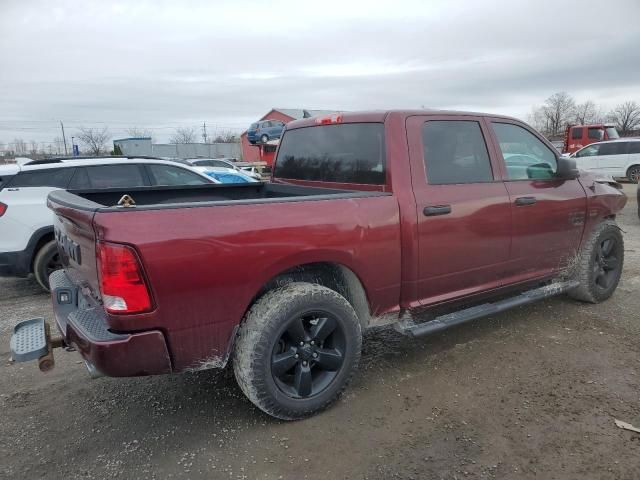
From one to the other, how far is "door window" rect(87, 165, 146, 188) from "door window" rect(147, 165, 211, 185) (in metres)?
0.18

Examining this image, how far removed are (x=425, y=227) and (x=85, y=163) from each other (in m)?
4.69

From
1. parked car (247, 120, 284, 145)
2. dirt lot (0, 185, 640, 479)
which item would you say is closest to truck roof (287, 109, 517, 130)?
dirt lot (0, 185, 640, 479)

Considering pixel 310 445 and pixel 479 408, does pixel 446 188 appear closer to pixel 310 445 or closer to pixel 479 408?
pixel 479 408

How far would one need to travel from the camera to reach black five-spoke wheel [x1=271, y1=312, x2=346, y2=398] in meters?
2.86

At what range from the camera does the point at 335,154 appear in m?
3.77

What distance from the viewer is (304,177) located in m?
4.08

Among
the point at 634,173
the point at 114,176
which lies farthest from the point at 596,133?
the point at 114,176

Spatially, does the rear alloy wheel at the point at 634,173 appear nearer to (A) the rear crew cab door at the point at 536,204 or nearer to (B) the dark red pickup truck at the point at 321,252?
(B) the dark red pickup truck at the point at 321,252

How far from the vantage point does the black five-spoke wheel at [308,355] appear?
2.86m

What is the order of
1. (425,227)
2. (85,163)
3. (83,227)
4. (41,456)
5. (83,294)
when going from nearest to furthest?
(83,227) < (41,456) < (83,294) < (425,227) < (85,163)

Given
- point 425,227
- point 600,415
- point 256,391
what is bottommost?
point 600,415

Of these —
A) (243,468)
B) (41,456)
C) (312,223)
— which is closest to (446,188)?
(312,223)

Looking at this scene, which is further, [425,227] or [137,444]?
[425,227]

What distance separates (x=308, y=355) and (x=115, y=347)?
1104 millimetres
